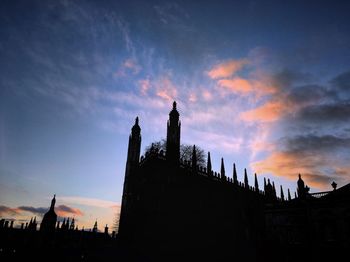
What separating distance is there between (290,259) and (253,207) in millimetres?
13580

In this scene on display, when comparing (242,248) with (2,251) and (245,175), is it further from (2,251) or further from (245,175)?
(2,251)

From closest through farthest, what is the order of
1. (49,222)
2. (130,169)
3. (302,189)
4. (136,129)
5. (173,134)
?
(302,189), (173,134), (130,169), (136,129), (49,222)

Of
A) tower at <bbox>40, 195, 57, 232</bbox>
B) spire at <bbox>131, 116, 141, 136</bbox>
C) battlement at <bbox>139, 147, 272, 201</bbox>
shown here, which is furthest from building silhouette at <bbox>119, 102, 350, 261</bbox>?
tower at <bbox>40, 195, 57, 232</bbox>

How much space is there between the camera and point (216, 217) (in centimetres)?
3375

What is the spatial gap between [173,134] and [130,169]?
9765 millimetres

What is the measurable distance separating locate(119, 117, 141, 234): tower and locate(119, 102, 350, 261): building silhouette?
0.21 metres

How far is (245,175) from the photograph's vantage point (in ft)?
139

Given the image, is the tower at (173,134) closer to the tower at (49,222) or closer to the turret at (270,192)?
the turret at (270,192)

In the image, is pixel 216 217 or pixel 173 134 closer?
pixel 216 217

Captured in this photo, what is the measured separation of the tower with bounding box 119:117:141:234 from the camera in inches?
1534

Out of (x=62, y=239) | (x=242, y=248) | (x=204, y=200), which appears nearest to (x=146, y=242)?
(x=204, y=200)

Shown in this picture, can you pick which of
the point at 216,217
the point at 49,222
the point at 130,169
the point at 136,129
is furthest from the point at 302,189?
the point at 49,222

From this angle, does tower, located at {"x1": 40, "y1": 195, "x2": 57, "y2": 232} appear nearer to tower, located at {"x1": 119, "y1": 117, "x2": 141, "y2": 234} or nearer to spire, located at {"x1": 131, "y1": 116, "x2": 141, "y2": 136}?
tower, located at {"x1": 119, "y1": 117, "x2": 141, "y2": 234}

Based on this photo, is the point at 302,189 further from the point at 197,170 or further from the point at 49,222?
the point at 49,222
